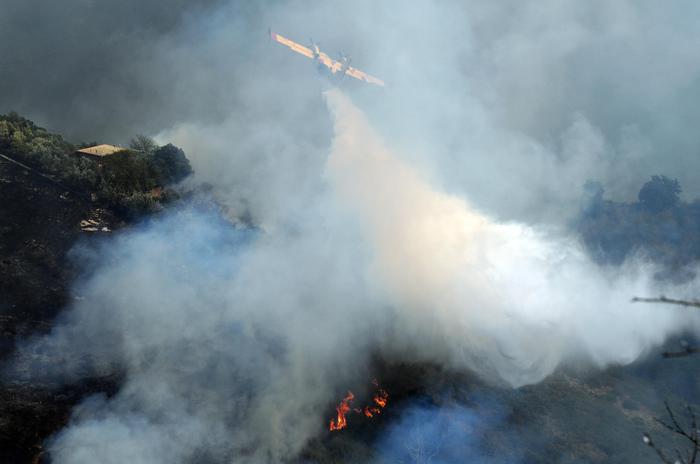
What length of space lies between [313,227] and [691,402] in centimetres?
2496

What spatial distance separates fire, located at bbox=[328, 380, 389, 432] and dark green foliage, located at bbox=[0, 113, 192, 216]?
60.6 ft

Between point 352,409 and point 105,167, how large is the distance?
2618cm

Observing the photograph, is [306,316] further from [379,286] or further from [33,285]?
[33,285]

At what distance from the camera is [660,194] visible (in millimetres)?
Answer: 46562

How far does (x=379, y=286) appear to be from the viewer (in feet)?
99.5

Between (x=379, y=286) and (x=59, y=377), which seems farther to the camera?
(x=379, y=286)

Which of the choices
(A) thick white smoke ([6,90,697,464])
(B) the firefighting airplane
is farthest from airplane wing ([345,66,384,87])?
(A) thick white smoke ([6,90,697,464])

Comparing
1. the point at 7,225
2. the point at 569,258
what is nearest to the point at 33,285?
the point at 7,225

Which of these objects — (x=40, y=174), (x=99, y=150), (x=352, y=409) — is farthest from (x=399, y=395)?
(x=99, y=150)

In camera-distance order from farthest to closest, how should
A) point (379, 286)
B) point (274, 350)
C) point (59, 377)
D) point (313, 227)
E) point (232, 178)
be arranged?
point (232, 178), point (313, 227), point (379, 286), point (274, 350), point (59, 377)

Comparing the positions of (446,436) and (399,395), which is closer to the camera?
(446,436)

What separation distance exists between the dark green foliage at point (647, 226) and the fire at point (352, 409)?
23716 millimetres

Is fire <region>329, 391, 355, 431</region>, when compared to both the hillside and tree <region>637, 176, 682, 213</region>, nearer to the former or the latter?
the hillside

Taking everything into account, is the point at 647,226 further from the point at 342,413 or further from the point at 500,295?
the point at 342,413
